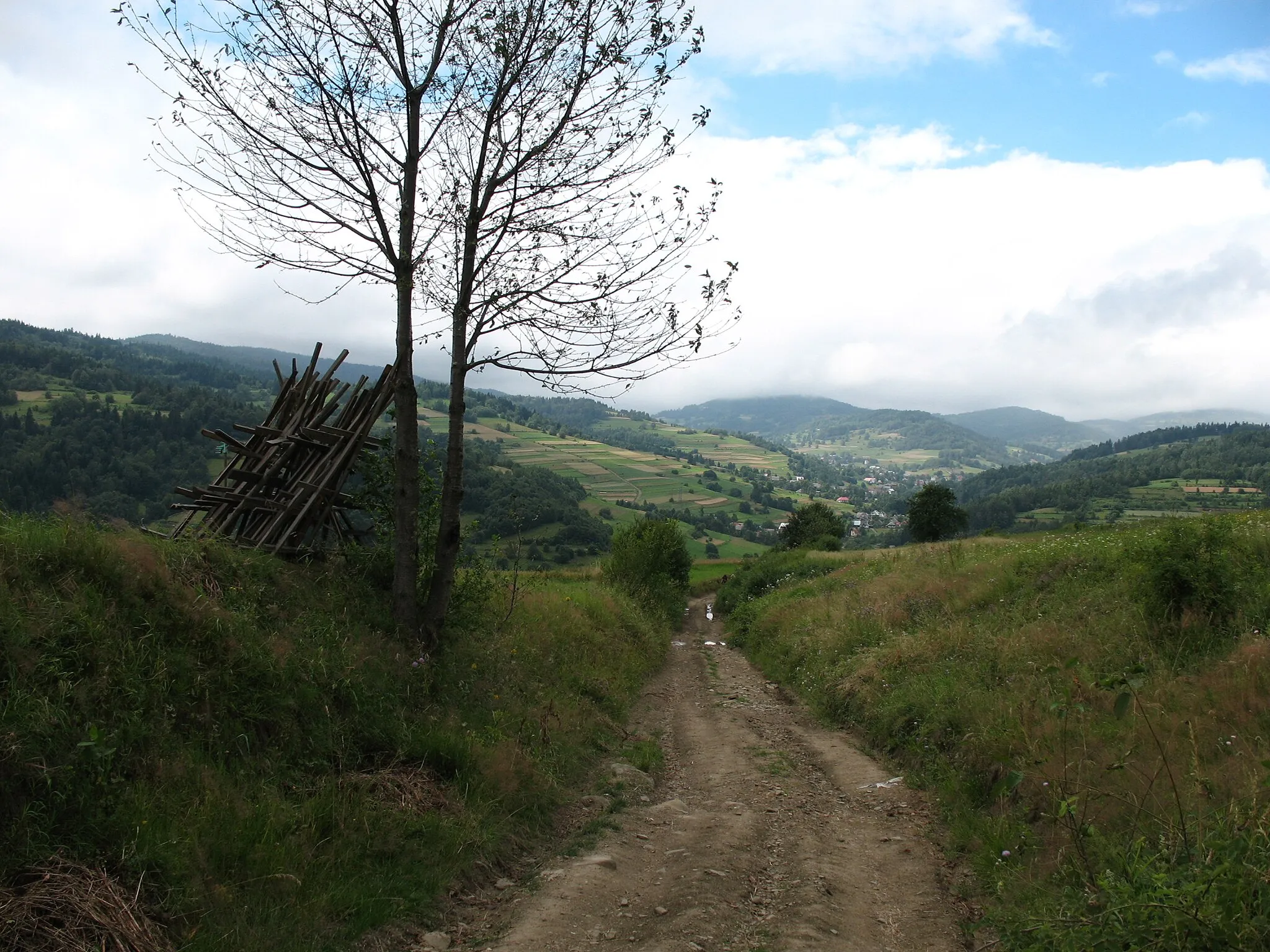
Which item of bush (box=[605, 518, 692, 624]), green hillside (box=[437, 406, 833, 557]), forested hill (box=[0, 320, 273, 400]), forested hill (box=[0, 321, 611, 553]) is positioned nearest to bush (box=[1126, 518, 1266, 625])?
forested hill (box=[0, 321, 611, 553])

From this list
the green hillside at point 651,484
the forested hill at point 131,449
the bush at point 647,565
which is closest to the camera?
the forested hill at point 131,449

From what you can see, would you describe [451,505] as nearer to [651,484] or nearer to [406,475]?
[406,475]

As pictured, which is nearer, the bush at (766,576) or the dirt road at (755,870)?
the dirt road at (755,870)

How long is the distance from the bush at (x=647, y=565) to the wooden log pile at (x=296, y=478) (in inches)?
792

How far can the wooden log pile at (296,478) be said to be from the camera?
9.09 m

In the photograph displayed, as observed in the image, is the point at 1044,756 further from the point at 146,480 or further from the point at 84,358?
the point at 84,358

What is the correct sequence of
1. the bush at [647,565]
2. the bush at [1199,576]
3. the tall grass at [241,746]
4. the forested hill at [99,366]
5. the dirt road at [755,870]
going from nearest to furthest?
1. the tall grass at [241,746]
2. the dirt road at [755,870]
3. the bush at [1199,576]
4. the bush at [647,565]
5. the forested hill at [99,366]

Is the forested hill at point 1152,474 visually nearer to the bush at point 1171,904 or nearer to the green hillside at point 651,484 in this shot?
the green hillside at point 651,484

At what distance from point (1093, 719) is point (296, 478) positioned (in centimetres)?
996

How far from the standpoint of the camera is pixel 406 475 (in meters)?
8.44

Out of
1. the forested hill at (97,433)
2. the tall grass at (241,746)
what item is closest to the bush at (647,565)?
the forested hill at (97,433)

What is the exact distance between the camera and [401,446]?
27.3ft

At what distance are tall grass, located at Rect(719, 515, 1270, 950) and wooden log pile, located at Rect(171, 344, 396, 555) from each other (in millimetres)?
8261

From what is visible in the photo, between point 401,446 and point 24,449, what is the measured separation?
32.4 metres
